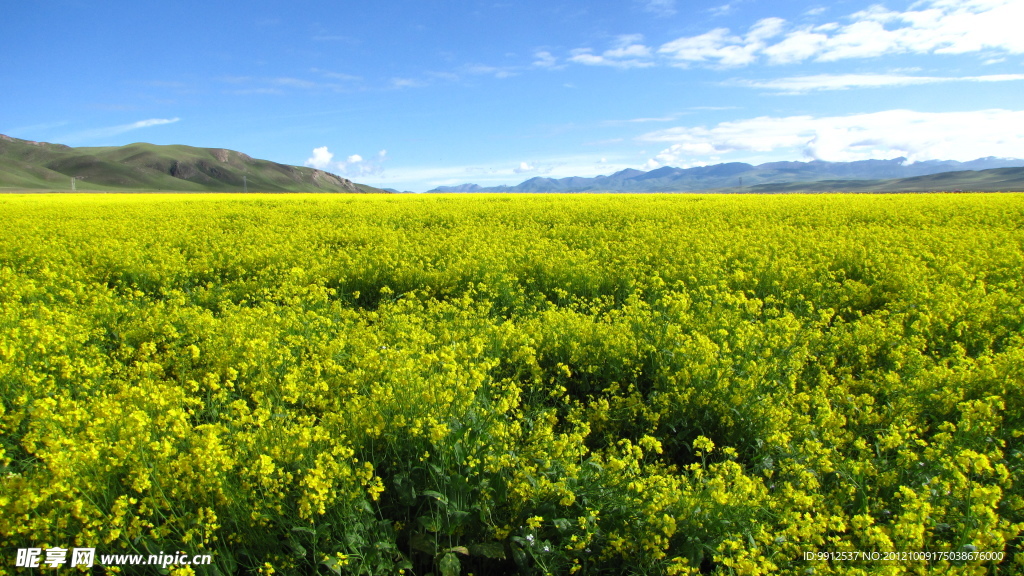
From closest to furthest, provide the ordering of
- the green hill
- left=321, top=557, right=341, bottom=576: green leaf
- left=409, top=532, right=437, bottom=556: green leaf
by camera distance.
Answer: left=321, top=557, right=341, bottom=576: green leaf, left=409, top=532, right=437, bottom=556: green leaf, the green hill

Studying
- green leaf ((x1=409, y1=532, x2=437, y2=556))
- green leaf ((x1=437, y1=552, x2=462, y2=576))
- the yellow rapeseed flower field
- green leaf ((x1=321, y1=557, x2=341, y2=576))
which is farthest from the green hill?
green leaf ((x1=437, y1=552, x2=462, y2=576))

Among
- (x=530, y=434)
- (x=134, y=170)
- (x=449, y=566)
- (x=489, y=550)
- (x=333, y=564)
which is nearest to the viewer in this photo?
(x=333, y=564)

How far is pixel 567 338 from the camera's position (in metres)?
5.02

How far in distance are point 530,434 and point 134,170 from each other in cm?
19648

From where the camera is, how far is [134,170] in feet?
513

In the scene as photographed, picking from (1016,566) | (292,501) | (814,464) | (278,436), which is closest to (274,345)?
(278,436)

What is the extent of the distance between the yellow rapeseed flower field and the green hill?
14323 centimetres

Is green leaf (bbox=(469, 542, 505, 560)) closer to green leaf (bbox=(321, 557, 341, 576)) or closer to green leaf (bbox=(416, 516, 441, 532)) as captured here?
green leaf (bbox=(416, 516, 441, 532))

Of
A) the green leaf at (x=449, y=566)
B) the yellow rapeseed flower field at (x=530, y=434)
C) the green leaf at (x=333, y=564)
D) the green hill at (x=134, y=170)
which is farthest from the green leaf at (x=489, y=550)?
the green hill at (x=134, y=170)

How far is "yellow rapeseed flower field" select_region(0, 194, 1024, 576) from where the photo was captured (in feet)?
8.28

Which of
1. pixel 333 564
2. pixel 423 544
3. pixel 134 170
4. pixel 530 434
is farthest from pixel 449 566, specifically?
pixel 134 170

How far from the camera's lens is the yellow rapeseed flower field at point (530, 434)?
252 centimetres

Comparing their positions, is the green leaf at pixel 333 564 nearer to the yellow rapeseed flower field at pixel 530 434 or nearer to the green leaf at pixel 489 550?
the yellow rapeseed flower field at pixel 530 434

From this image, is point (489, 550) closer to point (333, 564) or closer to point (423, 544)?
point (423, 544)
